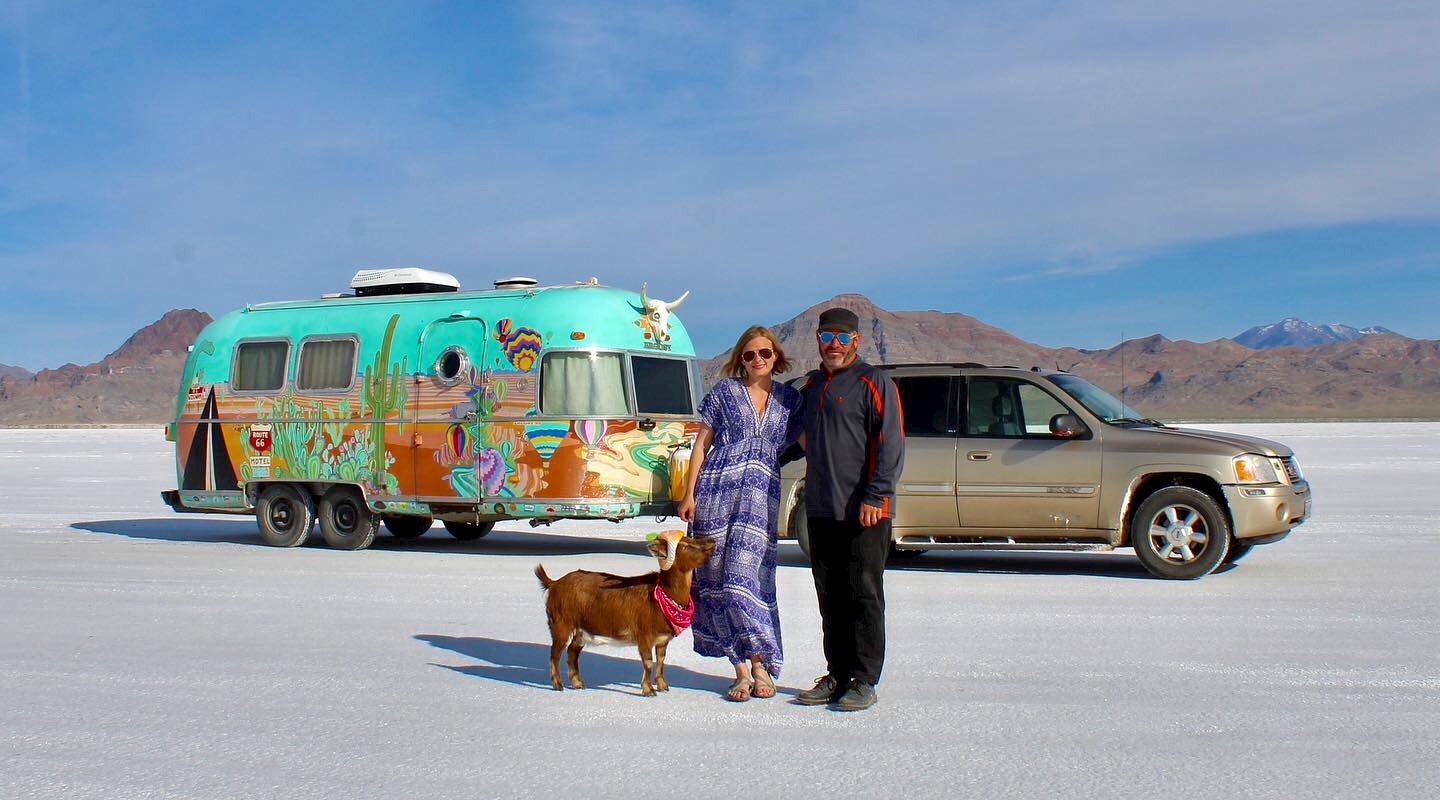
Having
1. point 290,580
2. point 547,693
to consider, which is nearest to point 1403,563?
point 547,693

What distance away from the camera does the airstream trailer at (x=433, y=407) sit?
43.7 ft

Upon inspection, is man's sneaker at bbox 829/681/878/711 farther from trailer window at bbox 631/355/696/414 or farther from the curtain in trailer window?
the curtain in trailer window

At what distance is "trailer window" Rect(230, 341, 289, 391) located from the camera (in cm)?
1499

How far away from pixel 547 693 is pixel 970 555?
766cm

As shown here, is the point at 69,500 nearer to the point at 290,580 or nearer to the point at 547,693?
the point at 290,580

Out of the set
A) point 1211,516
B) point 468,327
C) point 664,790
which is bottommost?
point 664,790

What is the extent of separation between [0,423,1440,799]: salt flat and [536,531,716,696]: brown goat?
247 millimetres

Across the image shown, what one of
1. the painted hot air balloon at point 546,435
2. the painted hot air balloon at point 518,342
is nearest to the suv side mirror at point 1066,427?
the painted hot air balloon at point 546,435

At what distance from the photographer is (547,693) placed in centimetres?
701

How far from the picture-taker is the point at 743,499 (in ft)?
21.3

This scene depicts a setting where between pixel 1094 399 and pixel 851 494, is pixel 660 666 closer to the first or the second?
pixel 851 494

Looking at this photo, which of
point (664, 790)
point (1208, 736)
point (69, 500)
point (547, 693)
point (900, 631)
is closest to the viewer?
point (664, 790)

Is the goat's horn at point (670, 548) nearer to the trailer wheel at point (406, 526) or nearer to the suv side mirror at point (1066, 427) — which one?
the suv side mirror at point (1066, 427)

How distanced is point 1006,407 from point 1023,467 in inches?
26.9
